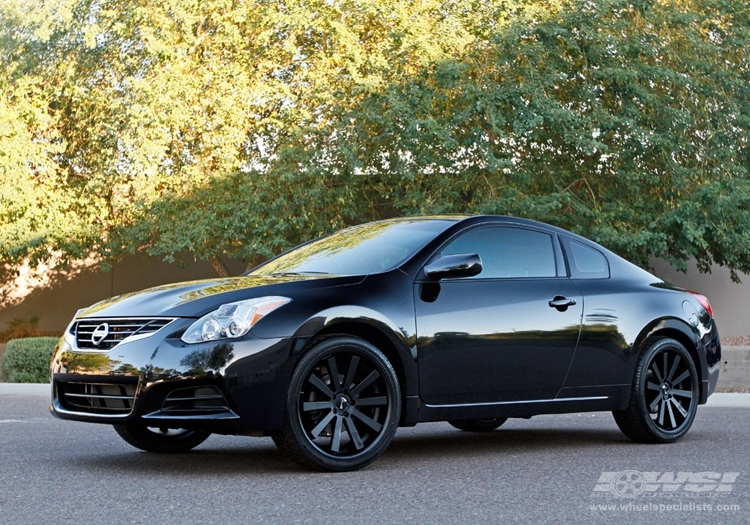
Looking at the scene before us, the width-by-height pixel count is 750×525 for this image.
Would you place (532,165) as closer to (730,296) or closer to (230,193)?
(230,193)

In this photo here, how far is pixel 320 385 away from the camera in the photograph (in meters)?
6.92

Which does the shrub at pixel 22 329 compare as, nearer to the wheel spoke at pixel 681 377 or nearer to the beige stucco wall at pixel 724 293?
the beige stucco wall at pixel 724 293

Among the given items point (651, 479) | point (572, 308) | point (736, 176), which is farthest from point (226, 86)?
point (651, 479)

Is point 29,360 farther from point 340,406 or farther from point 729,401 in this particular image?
point 340,406

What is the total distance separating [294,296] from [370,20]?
15.5 m

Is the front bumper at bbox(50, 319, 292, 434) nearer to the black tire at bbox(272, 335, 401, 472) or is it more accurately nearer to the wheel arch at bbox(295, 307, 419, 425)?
the black tire at bbox(272, 335, 401, 472)

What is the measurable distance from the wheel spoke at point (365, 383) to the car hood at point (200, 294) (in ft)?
1.98

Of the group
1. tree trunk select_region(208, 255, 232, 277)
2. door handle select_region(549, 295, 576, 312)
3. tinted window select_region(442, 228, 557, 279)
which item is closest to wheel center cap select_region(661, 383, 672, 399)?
door handle select_region(549, 295, 576, 312)

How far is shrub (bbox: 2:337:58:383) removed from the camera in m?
17.7

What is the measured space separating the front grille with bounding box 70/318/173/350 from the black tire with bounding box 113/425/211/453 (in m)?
0.92

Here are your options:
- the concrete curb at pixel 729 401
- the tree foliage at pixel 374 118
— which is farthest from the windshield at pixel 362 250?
the tree foliage at pixel 374 118

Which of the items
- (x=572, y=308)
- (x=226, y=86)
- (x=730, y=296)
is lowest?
(x=730, y=296)

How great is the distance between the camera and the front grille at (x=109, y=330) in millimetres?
6847

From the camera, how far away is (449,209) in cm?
1966
